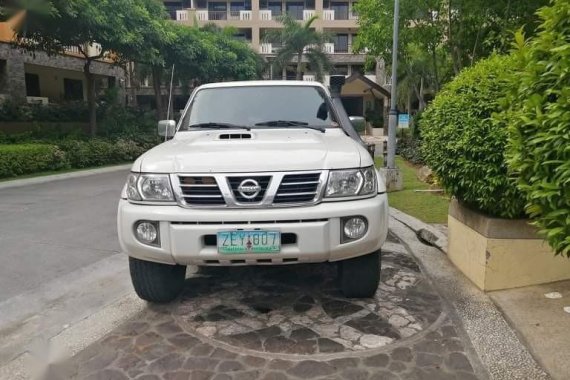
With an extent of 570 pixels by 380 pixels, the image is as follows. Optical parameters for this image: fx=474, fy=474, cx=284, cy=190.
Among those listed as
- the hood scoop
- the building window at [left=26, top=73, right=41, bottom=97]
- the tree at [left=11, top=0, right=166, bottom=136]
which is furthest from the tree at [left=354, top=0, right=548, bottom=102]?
the building window at [left=26, top=73, right=41, bottom=97]

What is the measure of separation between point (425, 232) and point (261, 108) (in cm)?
253

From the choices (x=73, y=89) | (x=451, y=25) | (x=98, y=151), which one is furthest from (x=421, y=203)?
(x=73, y=89)

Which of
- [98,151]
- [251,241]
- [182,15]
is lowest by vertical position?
[98,151]

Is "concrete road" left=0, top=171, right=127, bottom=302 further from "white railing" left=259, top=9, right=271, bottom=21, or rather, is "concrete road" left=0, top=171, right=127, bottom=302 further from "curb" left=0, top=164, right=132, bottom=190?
"white railing" left=259, top=9, right=271, bottom=21

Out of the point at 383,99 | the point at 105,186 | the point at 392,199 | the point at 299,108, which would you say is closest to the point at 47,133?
the point at 105,186

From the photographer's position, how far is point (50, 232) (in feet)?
20.5

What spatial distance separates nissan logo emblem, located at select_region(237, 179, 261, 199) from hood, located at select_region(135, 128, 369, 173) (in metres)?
0.08

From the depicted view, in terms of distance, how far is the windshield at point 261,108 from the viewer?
14.7 ft

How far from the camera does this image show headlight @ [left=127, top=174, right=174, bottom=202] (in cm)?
321

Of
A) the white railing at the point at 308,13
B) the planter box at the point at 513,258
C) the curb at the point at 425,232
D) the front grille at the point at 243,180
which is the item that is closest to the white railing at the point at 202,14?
the white railing at the point at 308,13

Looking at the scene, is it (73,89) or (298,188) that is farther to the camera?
(73,89)

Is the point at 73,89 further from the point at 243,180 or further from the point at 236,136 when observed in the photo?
the point at 243,180

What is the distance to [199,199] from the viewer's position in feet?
10.4

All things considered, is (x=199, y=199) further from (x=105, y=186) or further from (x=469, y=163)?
(x=105, y=186)
